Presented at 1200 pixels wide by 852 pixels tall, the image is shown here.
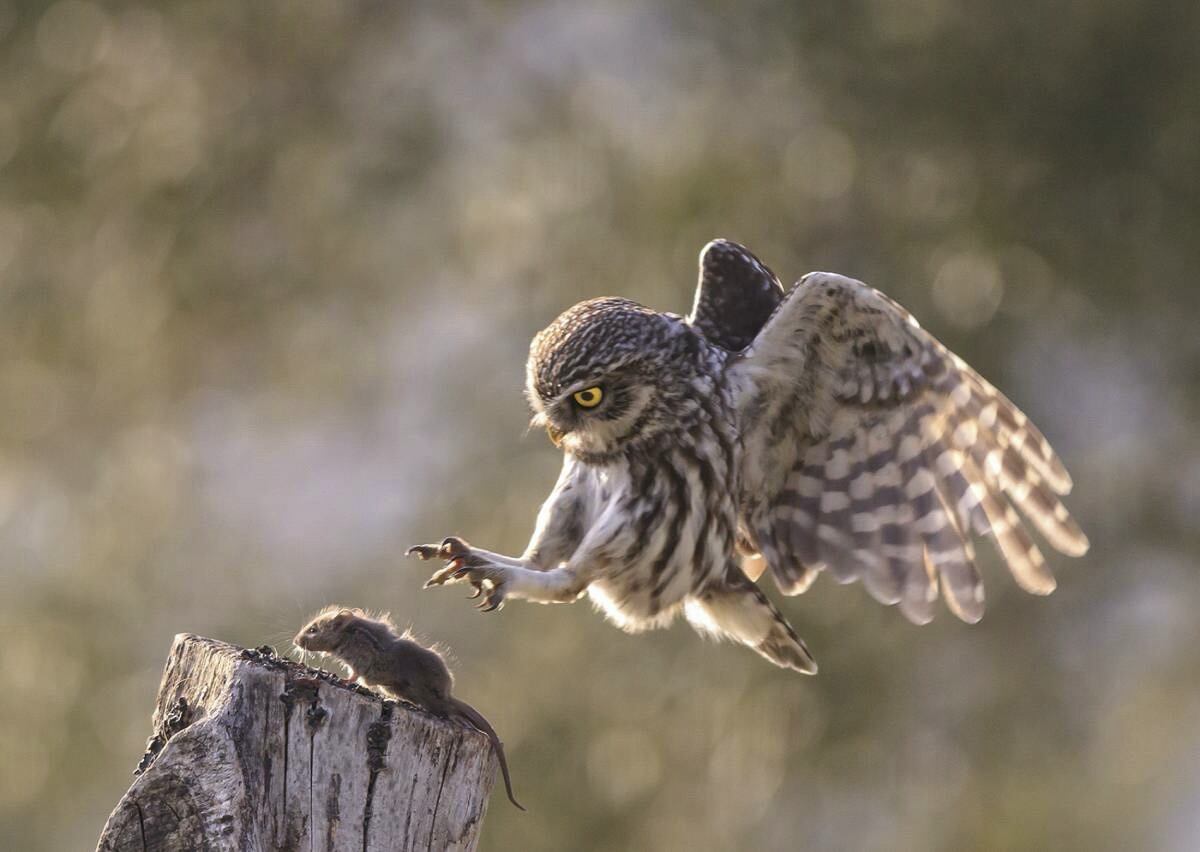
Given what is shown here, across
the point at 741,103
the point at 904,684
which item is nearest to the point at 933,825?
the point at 904,684

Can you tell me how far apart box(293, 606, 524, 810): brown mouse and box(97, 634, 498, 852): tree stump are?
39cm

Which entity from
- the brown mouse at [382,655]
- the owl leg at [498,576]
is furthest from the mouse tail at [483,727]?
the owl leg at [498,576]

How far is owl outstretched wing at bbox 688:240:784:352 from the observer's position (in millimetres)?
5172

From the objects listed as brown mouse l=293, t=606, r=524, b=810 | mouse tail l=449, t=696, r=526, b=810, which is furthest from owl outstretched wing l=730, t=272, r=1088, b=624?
mouse tail l=449, t=696, r=526, b=810

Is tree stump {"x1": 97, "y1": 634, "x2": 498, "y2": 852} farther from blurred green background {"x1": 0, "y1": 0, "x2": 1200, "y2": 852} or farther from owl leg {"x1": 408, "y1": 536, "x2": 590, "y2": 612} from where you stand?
blurred green background {"x1": 0, "y1": 0, "x2": 1200, "y2": 852}

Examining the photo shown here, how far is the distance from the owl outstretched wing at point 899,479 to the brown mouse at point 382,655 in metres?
A: 1.79

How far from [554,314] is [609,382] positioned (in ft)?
18.1

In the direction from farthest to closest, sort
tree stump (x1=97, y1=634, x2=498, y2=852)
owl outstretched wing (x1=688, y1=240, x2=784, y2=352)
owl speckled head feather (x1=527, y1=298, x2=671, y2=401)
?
owl outstretched wing (x1=688, y1=240, x2=784, y2=352)
owl speckled head feather (x1=527, y1=298, x2=671, y2=401)
tree stump (x1=97, y1=634, x2=498, y2=852)

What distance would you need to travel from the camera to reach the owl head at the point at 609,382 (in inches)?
Result: 175

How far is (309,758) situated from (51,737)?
7.82 metres

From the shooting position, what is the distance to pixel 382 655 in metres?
3.40

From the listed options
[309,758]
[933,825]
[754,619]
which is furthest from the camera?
[933,825]

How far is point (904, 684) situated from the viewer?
32.2 feet

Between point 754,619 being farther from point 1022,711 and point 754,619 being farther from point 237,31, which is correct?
point 237,31
